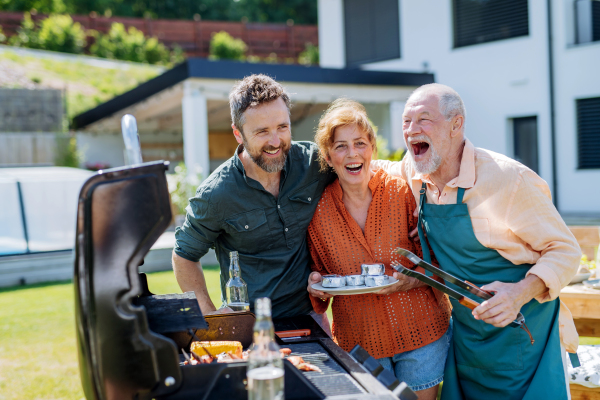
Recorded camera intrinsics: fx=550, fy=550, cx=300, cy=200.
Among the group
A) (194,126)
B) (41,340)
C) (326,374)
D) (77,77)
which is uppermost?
(77,77)

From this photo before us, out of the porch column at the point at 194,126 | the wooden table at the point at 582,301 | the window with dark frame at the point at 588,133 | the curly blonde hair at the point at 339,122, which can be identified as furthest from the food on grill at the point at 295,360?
the window with dark frame at the point at 588,133

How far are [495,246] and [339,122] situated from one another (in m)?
0.91

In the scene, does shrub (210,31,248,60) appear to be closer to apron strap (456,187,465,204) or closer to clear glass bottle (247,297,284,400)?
apron strap (456,187,465,204)

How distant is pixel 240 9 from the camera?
34.2 m

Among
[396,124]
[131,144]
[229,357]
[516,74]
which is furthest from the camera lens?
[396,124]

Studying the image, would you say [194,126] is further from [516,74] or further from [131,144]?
[131,144]

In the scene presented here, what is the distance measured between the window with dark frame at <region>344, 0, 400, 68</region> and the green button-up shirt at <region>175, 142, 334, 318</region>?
13241 millimetres

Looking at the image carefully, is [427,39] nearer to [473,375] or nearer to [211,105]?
[211,105]

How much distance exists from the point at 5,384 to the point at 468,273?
380cm

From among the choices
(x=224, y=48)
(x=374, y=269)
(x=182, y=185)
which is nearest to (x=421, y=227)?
(x=374, y=269)

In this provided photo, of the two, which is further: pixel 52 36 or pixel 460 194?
pixel 52 36

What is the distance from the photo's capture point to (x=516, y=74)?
1268 centimetres

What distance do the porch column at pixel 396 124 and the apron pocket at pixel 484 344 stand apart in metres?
10.7

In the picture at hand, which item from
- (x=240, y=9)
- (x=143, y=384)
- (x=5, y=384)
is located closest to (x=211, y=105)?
(x=5, y=384)
